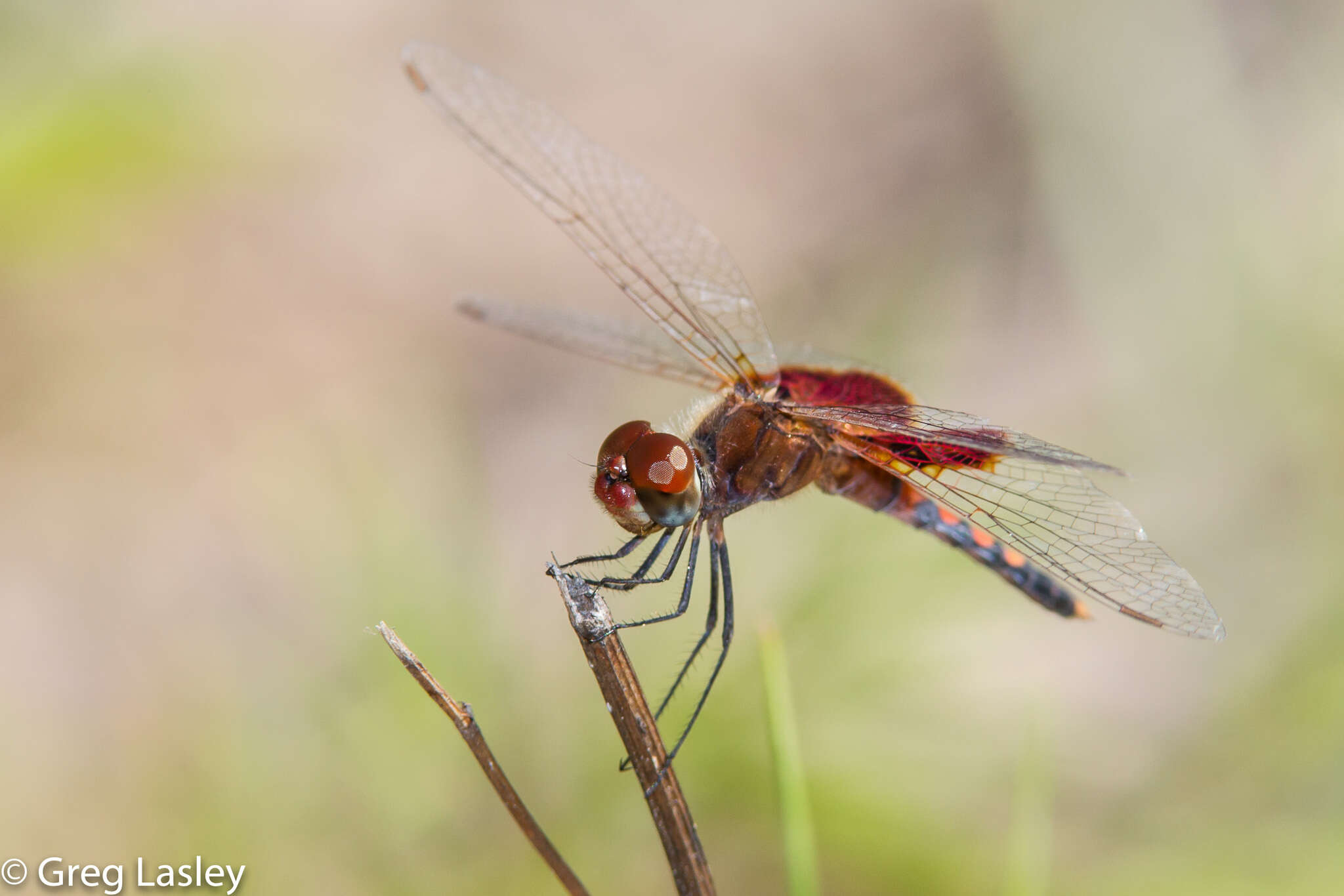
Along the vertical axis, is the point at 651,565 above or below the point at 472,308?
below

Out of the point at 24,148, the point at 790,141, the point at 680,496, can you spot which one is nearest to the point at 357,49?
the point at 790,141

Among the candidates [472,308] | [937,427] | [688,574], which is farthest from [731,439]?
[472,308]

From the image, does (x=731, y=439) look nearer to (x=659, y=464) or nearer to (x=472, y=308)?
(x=659, y=464)

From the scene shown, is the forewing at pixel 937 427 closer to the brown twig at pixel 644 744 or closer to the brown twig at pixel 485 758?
the brown twig at pixel 644 744

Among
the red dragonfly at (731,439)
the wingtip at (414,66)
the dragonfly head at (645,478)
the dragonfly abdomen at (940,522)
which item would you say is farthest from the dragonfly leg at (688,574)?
the wingtip at (414,66)

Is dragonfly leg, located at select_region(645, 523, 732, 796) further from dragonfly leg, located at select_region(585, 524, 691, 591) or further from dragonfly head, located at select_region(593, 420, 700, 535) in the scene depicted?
dragonfly head, located at select_region(593, 420, 700, 535)

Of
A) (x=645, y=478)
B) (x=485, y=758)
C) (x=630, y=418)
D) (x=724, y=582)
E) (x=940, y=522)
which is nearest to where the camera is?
(x=485, y=758)
